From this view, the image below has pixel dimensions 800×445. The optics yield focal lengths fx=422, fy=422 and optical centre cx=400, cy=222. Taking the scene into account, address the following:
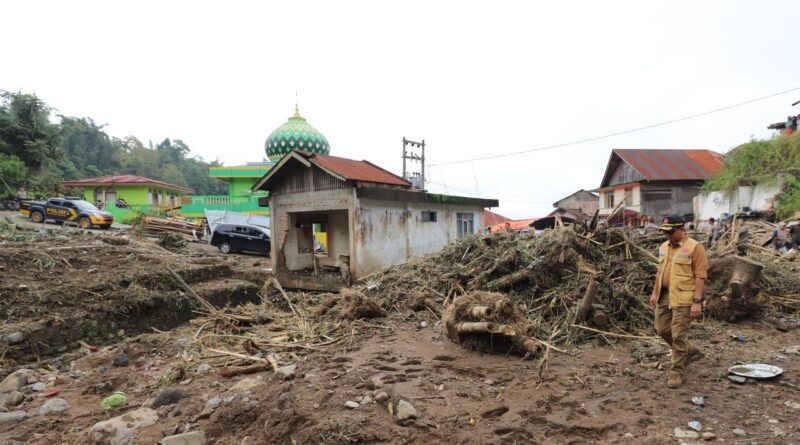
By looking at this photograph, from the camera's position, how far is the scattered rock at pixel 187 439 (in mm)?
3829

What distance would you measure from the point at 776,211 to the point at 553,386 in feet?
51.8

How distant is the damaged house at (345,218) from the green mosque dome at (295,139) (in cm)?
1151

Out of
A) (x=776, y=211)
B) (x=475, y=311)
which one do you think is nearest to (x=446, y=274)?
(x=475, y=311)

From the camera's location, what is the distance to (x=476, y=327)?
5402 mm

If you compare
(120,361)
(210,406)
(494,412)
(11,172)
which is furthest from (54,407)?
(11,172)

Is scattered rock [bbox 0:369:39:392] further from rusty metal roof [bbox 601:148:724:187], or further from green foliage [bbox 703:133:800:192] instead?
rusty metal roof [bbox 601:148:724:187]

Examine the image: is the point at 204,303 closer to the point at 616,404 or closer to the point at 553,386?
the point at 553,386

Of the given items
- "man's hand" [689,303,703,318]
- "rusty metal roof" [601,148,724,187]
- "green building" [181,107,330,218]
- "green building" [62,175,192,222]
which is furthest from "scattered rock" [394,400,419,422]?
"green building" [62,175,192,222]

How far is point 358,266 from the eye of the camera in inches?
439

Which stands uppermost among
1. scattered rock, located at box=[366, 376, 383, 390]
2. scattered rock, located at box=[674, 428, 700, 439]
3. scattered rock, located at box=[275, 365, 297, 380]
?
scattered rock, located at box=[674, 428, 700, 439]

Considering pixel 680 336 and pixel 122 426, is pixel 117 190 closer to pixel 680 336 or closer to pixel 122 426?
pixel 122 426

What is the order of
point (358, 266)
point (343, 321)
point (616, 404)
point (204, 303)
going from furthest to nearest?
point (358, 266), point (204, 303), point (343, 321), point (616, 404)

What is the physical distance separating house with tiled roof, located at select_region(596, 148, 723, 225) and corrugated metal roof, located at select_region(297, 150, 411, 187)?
55.7 ft

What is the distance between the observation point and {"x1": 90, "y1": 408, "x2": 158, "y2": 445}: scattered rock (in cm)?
409
